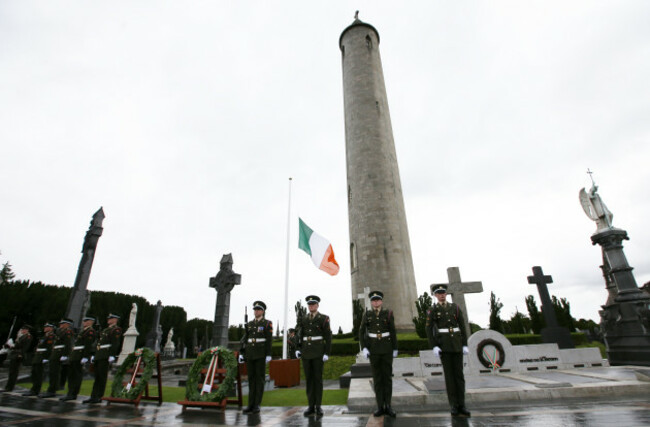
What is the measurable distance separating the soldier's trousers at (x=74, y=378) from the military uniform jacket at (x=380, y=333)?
7670 mm

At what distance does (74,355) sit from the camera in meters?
8.33

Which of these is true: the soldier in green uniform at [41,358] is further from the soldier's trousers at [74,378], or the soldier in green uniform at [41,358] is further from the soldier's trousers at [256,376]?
the soldier's trousers at [256,376]

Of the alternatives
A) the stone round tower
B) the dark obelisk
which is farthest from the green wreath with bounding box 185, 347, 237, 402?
the stone round tower

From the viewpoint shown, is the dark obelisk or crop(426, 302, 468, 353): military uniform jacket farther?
the dark obelisk

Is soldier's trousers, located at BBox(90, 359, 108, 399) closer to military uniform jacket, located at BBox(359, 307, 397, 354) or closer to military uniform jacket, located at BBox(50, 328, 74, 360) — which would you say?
military uniform jacket, located at BBox(50, 328, 74, 360)

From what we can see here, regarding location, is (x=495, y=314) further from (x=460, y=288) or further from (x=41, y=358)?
(x=41, y=358)

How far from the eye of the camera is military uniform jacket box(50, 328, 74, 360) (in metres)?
8.95

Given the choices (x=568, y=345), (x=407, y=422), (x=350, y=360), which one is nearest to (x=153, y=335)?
(x=350, y=360)

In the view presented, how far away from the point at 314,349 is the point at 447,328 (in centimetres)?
264

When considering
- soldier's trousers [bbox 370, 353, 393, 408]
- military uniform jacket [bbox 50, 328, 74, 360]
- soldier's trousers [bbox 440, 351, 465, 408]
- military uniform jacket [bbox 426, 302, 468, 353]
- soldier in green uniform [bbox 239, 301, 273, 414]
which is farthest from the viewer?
military uniform jacket [bbox 50, 328, 74, 360]

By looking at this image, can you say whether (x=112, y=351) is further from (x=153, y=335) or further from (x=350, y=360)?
(x=153, y=335)

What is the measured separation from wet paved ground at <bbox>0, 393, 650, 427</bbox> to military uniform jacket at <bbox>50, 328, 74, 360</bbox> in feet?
6.60

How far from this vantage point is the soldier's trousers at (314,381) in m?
5.88

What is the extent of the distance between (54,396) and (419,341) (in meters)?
15.2
